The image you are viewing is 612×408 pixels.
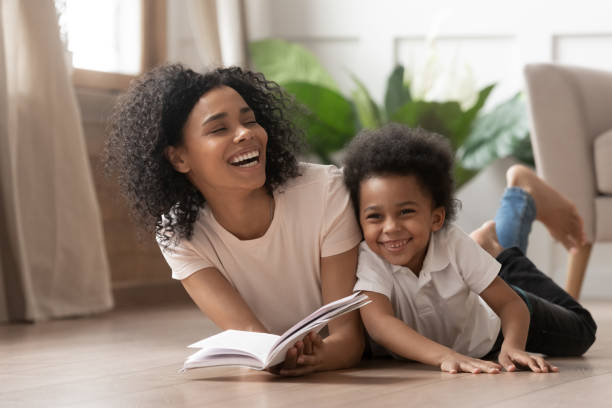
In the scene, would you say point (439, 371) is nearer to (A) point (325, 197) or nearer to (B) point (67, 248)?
(A) point (325, 197)

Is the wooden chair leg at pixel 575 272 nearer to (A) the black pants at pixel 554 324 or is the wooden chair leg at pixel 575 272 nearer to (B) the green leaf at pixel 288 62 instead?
(A) the black pants at pixel 554 324

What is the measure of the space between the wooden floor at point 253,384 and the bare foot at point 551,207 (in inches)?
15.5

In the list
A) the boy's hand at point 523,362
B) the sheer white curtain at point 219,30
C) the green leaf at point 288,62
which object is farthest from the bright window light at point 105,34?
the boy's hand at point 523,362

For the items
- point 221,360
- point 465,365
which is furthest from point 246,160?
point 465,365

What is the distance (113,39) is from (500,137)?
169 cm

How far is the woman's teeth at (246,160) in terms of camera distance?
1.51m

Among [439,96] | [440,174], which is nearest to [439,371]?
[440,174]

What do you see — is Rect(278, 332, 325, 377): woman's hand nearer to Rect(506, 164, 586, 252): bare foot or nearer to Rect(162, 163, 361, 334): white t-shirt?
Rect(162, 163, 361, 334): white t-shirt

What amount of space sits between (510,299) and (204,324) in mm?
1244

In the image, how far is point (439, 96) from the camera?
Result: 3920 millimetres

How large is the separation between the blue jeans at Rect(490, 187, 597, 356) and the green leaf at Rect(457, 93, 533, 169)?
1.53 meters

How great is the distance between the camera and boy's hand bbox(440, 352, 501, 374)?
1.31 m

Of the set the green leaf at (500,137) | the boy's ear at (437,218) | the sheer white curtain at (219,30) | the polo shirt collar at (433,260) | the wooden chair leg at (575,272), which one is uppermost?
the sheer white curtain at (219,30)

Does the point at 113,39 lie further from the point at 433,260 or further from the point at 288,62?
the point at 433,260
